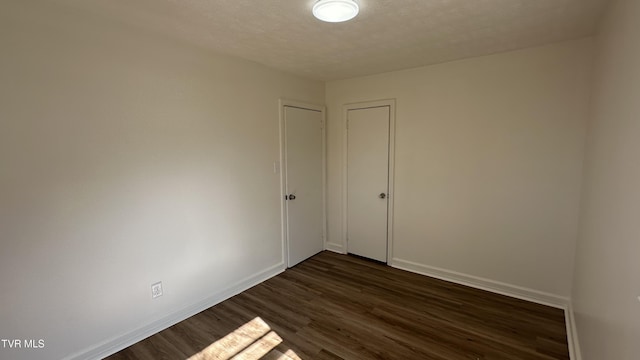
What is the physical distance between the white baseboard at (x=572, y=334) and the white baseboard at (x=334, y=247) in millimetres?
2462

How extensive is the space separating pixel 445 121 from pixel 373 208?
1374mm

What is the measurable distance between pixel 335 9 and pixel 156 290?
251 cm

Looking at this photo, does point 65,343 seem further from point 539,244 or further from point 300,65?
point 539,244

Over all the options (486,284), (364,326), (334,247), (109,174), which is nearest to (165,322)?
(109,174)

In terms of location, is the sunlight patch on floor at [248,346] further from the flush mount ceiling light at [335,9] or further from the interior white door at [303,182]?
the flush mount ceiling light at [335,9]

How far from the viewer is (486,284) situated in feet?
10.0

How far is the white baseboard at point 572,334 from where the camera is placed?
2047 mm

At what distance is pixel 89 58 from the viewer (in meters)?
1.95

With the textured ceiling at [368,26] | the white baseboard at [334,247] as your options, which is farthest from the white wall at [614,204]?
the white baseboard at [334,247]

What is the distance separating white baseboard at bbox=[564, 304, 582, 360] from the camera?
2047 millimetres

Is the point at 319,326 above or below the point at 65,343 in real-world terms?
below

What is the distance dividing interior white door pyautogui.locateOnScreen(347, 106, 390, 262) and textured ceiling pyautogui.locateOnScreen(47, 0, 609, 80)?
3.06ft

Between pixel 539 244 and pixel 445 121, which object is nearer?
pixel 539 244

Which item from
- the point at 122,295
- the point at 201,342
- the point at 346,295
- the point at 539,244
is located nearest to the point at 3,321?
the point at 122,295
